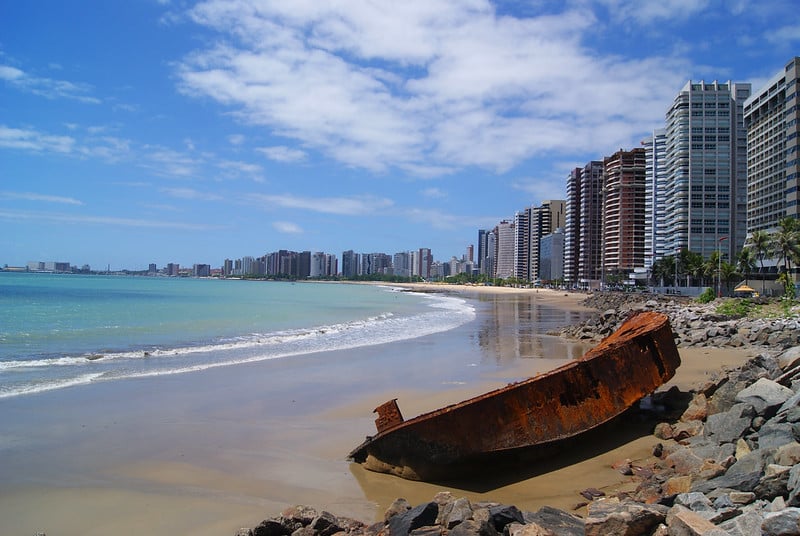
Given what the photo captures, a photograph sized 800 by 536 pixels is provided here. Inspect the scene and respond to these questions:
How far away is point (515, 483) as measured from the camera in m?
7.70

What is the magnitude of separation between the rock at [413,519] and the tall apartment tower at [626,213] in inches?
6043

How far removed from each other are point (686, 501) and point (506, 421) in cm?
283

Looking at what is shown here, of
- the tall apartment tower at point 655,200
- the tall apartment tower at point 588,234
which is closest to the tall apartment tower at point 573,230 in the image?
the tall apartment tower at point 588,234

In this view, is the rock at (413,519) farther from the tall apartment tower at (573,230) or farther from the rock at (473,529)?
the tall apartment tower at (573,230)

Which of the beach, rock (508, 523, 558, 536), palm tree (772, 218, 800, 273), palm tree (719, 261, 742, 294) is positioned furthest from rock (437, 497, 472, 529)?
palm tree (719, 261, 742, 294)

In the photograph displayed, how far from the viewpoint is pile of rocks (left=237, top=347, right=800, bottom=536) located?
477 centimetres

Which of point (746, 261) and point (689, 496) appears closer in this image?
point (689, 496)

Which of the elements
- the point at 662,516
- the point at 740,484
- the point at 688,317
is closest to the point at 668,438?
the point at 740,484

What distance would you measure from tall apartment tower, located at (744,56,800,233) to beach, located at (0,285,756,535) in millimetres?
86078

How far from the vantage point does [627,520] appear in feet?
16.1

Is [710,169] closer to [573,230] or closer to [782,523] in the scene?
[573,230]

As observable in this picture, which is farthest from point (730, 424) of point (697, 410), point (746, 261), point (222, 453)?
point (746, 261)

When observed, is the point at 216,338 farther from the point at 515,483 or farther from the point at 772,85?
the point at 772,85

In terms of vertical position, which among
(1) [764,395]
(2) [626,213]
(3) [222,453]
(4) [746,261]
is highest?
(2) [626,213]
